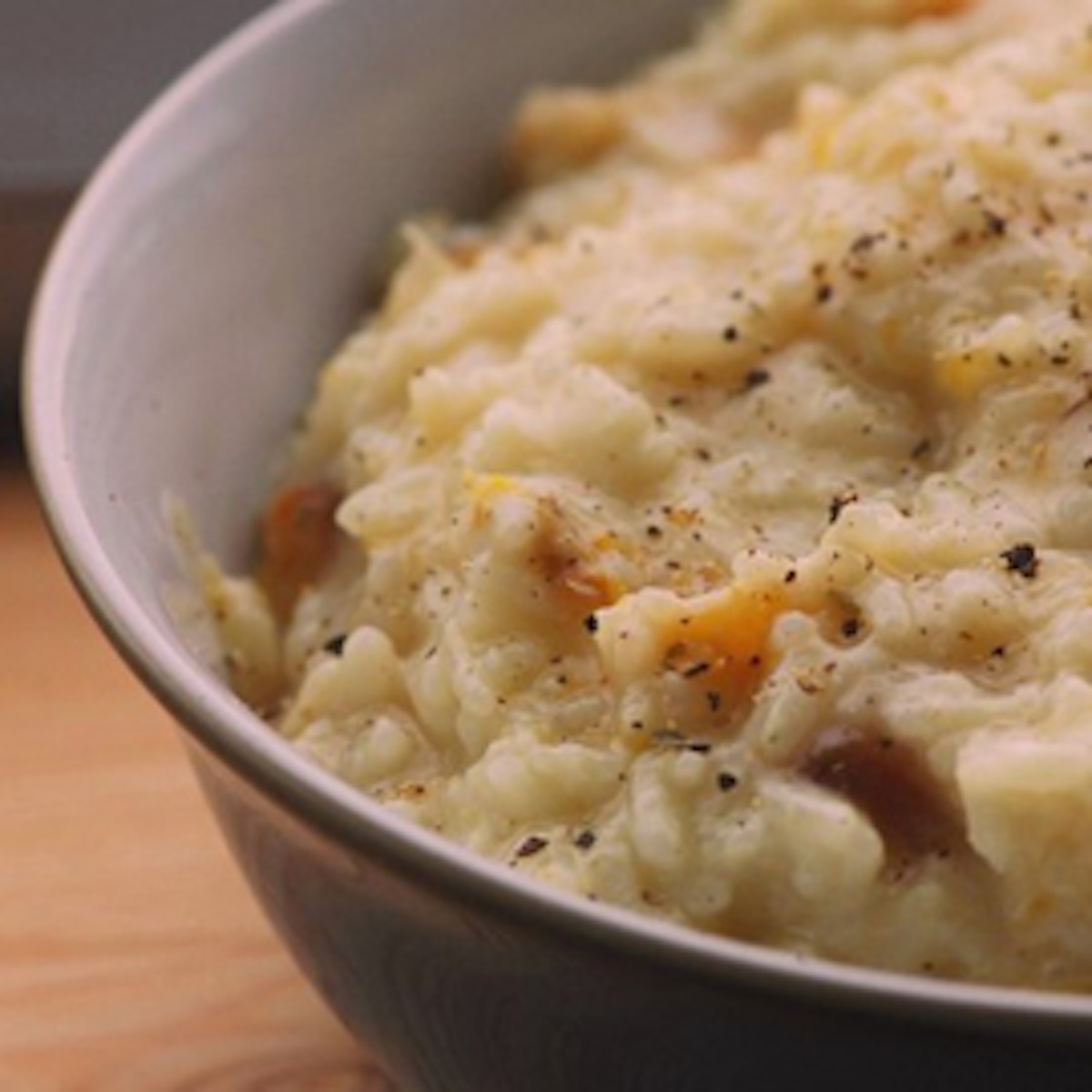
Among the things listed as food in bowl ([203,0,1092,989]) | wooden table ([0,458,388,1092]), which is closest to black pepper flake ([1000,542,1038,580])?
food in bowl ([203,0,1092,989])

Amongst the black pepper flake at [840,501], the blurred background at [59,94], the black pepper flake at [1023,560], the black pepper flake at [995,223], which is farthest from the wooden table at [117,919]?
the black pepper flake at [995,223]

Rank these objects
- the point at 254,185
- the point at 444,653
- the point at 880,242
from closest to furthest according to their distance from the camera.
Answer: the point at 444,653 < the point at 880,242 < the point at 254,185

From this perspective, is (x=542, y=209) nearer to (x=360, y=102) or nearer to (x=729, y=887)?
(x=360, y=102)

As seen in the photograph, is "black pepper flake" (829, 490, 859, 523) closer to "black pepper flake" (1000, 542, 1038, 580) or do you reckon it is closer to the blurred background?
"black pepper flake" (1000, 542, 1038, 580)

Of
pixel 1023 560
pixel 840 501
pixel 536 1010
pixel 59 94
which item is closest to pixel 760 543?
pixel 840 501

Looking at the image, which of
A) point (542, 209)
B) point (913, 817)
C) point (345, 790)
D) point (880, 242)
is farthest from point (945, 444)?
point (542, 209)

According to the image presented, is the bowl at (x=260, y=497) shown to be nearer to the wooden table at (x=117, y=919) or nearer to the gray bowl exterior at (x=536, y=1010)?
the gray bowl exterior at (x=536, y=1010)

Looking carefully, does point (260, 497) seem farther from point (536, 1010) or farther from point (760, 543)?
point (536, 1010)
